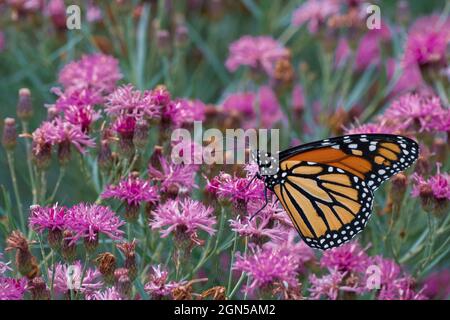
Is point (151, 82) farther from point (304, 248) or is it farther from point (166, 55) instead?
point (304, 248)

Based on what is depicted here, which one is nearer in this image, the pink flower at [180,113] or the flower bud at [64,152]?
the flower bud at [64,152]

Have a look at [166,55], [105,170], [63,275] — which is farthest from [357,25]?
[63,275]

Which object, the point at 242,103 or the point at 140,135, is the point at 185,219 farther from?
the point at 242,103

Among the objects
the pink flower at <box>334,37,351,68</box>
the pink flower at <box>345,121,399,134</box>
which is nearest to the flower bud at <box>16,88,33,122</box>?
the pink flower at <box>345,121,399,134</box>

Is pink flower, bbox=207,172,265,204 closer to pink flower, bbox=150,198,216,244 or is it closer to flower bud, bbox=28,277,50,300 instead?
pink flower, bbox=150,198,216,244

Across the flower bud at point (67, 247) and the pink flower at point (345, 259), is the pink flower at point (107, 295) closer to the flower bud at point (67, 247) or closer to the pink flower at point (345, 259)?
the flower bud at point (67, 247)

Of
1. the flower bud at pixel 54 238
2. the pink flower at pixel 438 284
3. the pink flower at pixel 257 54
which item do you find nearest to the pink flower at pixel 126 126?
the flower bud at pixel 54 238

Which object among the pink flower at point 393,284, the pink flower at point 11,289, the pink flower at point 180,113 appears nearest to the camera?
the pink flower at point 11,289
